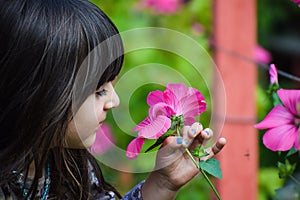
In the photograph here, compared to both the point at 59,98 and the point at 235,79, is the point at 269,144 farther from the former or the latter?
the point at 235,79

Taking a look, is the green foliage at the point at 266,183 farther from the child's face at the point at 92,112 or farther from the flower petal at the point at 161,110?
the flower petal at the point at 161,110

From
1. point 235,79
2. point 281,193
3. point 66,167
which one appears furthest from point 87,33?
point 235,79

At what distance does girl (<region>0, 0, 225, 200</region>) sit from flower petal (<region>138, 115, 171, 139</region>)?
5.5 inches

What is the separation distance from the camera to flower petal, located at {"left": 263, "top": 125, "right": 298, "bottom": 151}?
3.60 feet

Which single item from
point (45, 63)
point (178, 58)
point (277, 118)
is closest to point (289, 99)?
point (277, 118)

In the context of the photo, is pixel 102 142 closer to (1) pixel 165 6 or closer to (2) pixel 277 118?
(1) pixel 165 6

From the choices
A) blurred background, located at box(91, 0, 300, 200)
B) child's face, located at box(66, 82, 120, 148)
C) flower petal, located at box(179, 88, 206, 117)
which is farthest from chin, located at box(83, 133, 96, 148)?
blurred background, located at box(91, 0, 300, 200)

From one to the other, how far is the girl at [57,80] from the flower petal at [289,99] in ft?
0.56

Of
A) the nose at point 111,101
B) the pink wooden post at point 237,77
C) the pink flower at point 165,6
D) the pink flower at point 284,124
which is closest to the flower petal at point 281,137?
the pink flower at point 284,124

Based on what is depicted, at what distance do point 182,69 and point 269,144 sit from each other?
1.34 meters

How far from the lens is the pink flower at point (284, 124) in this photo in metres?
1.10

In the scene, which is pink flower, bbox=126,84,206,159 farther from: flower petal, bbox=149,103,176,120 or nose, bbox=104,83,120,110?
nose, bbox=104,83,120,110

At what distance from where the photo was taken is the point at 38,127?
1.23 m

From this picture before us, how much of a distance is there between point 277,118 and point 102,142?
938 millimetres
